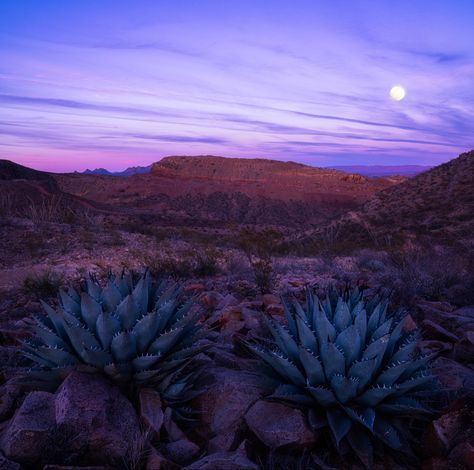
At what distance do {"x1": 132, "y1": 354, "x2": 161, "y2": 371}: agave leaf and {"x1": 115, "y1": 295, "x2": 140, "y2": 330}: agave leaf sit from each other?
0.23m

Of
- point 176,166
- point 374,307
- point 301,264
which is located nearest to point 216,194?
point 176,166

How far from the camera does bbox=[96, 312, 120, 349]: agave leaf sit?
304cm

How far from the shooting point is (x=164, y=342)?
3156mm

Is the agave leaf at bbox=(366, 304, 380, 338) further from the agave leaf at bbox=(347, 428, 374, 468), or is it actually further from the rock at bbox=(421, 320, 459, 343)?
the rock at bbox=(421, 320, 459, 343)

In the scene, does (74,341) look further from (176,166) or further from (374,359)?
(176,166)

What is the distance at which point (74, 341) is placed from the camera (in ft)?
9.95

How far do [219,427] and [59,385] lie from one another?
1027mm

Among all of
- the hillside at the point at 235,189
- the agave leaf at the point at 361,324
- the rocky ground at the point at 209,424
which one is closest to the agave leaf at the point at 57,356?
the rocky ground at the point at 209,424

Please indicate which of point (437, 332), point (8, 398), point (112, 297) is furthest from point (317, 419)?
point (437, 332)

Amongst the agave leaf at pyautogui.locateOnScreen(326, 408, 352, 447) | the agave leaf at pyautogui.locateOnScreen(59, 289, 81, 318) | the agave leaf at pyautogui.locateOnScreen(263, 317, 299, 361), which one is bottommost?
the agave leaf at pyautogui.locateOnScreen(326, 408, 352, 447)

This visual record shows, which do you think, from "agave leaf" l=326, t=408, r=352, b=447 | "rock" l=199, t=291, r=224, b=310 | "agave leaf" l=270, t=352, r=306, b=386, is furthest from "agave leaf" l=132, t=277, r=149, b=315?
"rock" l=199, t=291, r=224, b=310

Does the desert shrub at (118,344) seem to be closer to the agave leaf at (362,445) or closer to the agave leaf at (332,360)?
the agave leaf at (332,360)

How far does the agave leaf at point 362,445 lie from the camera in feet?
8.75

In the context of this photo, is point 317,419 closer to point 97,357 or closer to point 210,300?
point 97,357
